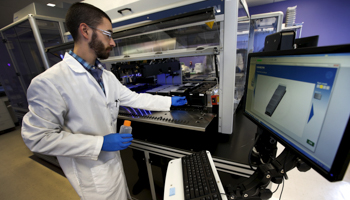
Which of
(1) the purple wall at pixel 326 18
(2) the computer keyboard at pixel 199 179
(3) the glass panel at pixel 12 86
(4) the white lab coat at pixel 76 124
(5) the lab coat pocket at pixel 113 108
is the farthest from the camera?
(1) the purple wall at pixel 326 18

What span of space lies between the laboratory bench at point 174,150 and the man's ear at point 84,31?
31.3 inches

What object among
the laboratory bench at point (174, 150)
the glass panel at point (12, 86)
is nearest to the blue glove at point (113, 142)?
the laboratory bench at point (174, 150)

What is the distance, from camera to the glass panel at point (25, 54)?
92.7 inches

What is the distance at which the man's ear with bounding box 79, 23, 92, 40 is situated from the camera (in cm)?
89

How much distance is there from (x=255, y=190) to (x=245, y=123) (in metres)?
0.93

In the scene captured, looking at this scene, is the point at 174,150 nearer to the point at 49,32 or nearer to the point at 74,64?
the point at 74,64

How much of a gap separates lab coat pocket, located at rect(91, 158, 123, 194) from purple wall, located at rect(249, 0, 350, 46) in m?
Result: 5.37

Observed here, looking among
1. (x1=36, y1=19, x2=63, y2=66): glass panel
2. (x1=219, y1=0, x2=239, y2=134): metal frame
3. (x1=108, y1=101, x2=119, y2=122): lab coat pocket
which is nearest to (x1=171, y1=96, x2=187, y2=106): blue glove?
(x1=219, y1=0, x2=239, y2=134): metal frame

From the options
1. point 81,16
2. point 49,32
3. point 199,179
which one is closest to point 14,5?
point 49,32

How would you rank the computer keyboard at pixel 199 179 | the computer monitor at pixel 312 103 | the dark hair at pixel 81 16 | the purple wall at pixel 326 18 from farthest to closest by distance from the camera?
the purple wall at pixel 326 18 < the dark hair at pixel 81 16 < the computer keyboard at pixel 199 179 < the computer monitor at pixel 312 103

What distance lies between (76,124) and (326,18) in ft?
18.5

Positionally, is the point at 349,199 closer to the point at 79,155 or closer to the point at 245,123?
the point at 245,123

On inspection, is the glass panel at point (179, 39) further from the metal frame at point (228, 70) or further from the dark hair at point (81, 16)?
the dark hair at point (81, 16)

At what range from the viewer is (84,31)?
0.90 m
